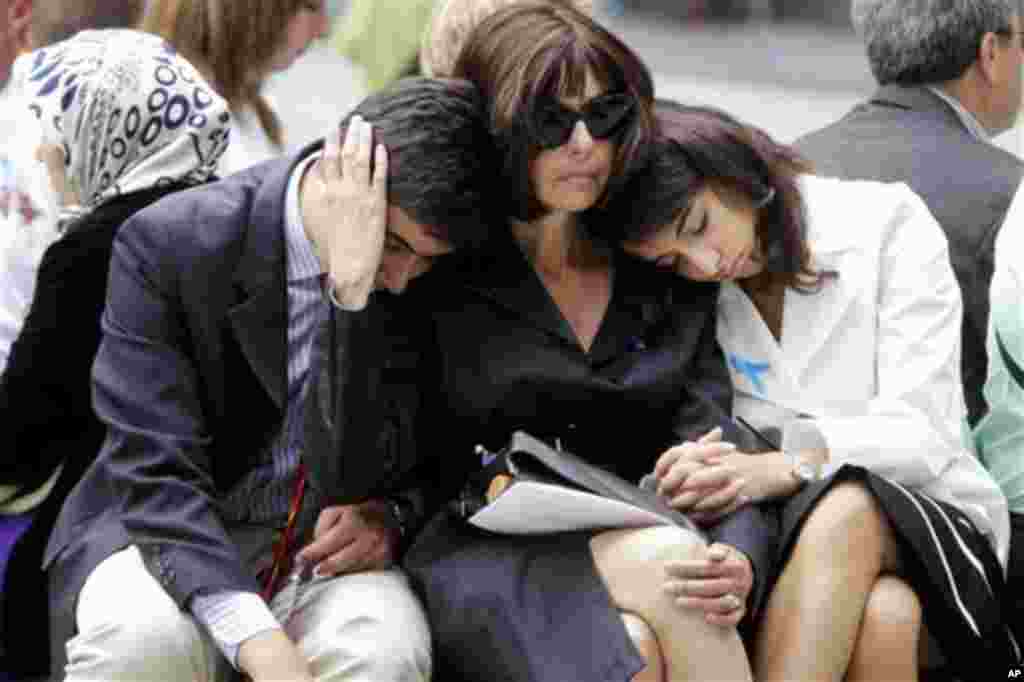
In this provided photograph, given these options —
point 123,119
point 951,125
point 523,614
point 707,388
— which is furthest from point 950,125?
Answer: point 123,119

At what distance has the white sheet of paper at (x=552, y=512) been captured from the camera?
3164 mm

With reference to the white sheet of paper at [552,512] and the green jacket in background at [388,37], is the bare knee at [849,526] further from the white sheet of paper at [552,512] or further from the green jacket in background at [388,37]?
the green jacket in background at [388,37]

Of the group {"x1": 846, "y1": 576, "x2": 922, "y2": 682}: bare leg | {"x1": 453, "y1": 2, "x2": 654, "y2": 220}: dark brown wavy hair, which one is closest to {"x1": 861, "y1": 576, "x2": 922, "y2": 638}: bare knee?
{"x1": 846, "y1": 576, "x2": 922, "y2": 682}: bare leg

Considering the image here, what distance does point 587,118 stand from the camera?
3.34 meters

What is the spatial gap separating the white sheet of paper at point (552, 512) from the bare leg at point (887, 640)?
1.16ft

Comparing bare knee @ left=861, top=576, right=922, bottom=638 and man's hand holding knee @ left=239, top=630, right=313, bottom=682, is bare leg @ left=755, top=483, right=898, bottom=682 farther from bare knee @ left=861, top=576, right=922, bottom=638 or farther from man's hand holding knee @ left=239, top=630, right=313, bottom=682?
man's hand holding knee @ left=239, top=630, right=313, bottom=682

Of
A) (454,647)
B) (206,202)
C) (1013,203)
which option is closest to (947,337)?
(1013,203)

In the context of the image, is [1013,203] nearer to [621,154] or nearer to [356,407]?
[621,154]

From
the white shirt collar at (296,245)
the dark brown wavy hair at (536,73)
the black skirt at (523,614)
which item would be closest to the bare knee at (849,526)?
the black skirt at (523,614)

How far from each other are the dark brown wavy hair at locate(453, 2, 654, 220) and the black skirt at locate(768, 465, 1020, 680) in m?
0.63

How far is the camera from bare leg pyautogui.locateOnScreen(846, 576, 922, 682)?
3.25 metres

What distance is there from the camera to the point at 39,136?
152 inches

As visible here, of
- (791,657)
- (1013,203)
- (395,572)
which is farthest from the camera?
(1013,203)

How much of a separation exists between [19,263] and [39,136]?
0.80 ft
